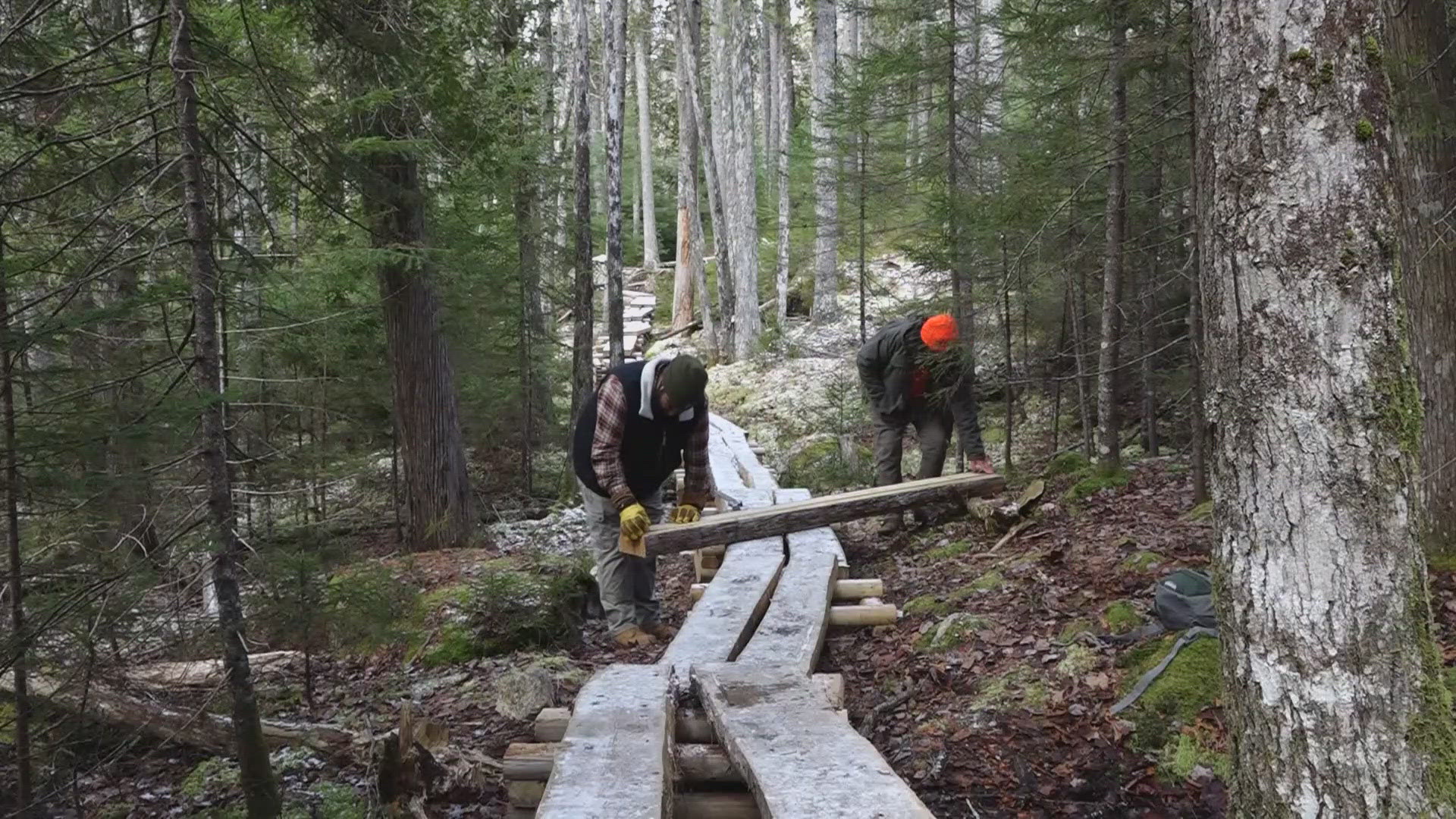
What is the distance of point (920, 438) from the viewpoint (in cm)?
939

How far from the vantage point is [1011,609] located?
5.89 metres

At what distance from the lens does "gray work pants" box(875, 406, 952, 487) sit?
908cm

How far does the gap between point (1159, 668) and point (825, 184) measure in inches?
572

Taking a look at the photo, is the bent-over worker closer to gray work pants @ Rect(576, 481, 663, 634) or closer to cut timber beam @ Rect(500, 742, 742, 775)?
gray work pants @ Rect(576, 481, 663, 634)

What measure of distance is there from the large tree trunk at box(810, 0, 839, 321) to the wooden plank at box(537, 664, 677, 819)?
12577 millimetres

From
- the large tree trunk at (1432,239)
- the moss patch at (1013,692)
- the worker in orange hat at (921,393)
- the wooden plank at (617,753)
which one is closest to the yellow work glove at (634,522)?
the wooden plank at (617,753)

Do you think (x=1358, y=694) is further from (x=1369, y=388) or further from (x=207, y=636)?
(x=207, y=636)

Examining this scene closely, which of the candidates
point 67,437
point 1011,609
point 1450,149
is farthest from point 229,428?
point 1450,149

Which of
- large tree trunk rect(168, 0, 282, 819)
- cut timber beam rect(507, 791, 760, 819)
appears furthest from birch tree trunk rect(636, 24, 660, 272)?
cut timber beam rect(507, 791, 760, 819)

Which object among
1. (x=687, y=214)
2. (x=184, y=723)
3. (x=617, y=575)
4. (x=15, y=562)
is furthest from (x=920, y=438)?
(x=687, y=214)

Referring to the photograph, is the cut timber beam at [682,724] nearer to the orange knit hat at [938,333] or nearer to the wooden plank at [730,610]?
the wooden plank at [730,610]

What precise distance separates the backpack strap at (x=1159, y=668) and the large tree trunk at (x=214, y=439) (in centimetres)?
388

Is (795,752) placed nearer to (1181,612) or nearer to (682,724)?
(682,724)

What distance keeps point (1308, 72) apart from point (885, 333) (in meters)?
6.15
